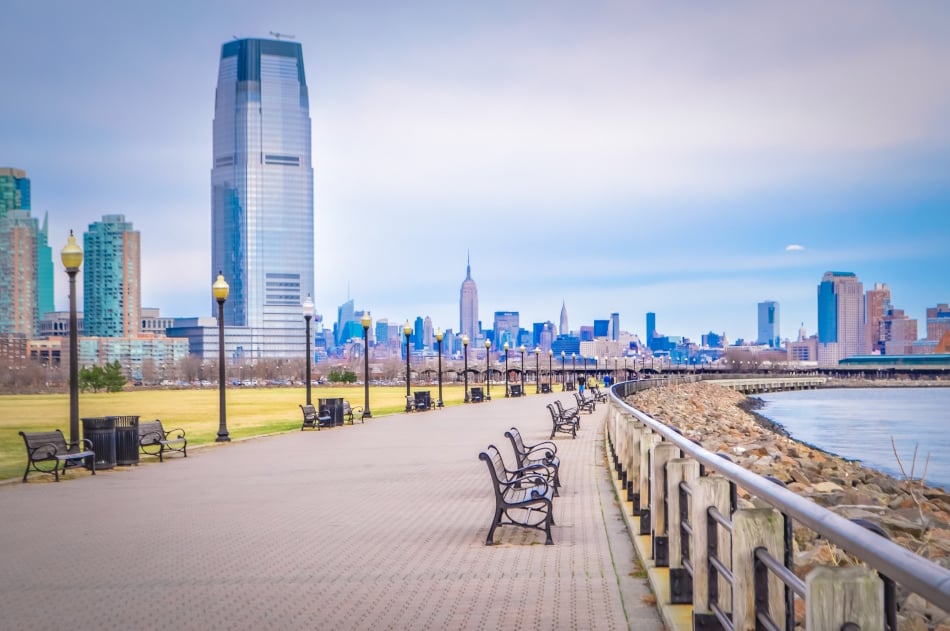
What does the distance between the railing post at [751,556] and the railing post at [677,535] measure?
7.04ft

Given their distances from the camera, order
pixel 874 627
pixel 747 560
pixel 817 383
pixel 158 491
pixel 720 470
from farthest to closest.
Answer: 1. pixel 817 383
2. pixel 158 491
3. pixel 720 470
4. pixel 747 560
5. pixel 874 627

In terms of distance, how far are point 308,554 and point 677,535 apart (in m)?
4.38

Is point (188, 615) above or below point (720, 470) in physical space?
below

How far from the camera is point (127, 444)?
18.2 m

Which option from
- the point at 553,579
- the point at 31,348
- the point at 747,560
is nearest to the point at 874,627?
the point at 747,560

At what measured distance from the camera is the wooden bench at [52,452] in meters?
16.2

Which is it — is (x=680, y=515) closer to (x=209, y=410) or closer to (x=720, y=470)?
(x=720, y=470)

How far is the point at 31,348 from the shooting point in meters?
184

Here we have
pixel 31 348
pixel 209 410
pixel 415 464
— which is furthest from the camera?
pixel 31 348

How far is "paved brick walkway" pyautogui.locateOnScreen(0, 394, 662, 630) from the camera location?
6996mm

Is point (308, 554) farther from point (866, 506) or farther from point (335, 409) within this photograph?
point (335, 409)

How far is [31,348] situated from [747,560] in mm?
201150

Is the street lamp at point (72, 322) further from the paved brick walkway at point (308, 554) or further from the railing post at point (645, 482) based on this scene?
the railing post at point (645, 482)

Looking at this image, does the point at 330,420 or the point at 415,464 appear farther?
the point at 330,420
